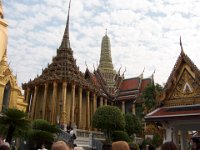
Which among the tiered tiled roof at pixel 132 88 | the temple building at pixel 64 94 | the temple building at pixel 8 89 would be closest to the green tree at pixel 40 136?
the temple building at pixel 8 89

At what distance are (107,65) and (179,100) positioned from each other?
35.9 meters

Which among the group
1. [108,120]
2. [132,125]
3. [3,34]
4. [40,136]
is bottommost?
[40,136]

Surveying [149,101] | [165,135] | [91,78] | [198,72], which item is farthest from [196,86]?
[91,78]

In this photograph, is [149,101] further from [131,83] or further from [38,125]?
[131,83]

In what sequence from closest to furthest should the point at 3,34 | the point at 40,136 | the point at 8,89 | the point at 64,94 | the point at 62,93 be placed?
the point at 40,136 → the point at 8,89 → the point at 3,34 → the point at 64,94 → the point at 62,93

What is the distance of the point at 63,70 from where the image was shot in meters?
33.5

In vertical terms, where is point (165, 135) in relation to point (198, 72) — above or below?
below

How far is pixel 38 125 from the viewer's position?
18281 millimetres

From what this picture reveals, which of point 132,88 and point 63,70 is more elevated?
point 63,70

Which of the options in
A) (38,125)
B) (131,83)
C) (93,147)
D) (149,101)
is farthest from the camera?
(131,83)

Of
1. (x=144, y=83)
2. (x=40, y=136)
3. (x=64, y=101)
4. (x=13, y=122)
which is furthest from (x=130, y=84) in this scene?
(x=13, y=122)

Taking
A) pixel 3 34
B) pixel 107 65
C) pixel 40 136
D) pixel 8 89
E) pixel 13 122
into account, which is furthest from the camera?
pixel 107 65

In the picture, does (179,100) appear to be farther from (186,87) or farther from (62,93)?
(62,93)

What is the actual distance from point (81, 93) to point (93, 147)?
1153 centimetres
